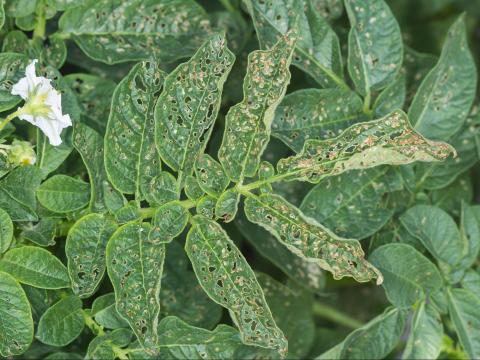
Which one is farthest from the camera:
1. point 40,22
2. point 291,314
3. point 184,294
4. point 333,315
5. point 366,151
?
point 333,315

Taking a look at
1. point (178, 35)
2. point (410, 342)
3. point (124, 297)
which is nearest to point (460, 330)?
point (410, 342)

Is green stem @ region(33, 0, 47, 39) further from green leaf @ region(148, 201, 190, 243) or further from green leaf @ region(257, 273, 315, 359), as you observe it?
green leaf @ region(257, 273, 315, 359)

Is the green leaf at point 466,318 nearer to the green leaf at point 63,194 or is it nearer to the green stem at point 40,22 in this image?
the green leaf at point 63,194

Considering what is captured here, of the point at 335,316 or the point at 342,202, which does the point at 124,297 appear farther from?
the point at 335,316

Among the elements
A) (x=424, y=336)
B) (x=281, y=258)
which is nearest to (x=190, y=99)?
(x=281, y=258)

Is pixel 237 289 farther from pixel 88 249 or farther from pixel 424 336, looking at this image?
pixel 424 336

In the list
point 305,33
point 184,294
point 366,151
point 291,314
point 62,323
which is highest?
point 305,33

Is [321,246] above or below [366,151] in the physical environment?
below

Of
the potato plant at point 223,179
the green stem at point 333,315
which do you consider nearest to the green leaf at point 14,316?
the potato plant at point 223,179
